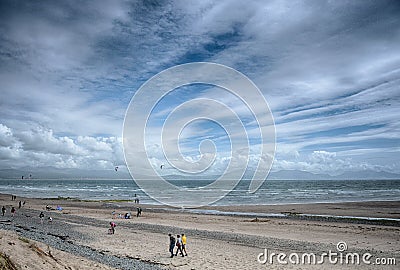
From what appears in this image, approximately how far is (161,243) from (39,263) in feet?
35.2

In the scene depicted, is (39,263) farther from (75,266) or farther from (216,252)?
(216,252)

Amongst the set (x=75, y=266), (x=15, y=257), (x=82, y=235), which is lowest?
(x=82, y=235)

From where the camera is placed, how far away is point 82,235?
22.7 metres

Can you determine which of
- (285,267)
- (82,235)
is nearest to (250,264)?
(285,267)

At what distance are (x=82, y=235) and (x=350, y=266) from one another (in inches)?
740

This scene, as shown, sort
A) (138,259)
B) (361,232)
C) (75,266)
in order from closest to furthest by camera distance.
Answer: (75,266) → (138,259) → (361,232)

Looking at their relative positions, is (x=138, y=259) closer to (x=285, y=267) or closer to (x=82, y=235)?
(x=285, y=267)

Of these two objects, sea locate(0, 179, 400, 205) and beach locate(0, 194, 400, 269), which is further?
sea locate(0, 179, 400, 205)

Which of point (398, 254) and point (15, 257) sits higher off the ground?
point (15, 257)

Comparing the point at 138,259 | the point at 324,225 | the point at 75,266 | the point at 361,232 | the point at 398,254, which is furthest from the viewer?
the point at 324,225

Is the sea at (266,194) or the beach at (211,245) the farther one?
the sea at (266,194)

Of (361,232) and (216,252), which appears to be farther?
(361,232)

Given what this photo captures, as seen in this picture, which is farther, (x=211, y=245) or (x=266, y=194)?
(x=266, y=194)

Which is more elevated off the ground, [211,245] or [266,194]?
[211,245]
